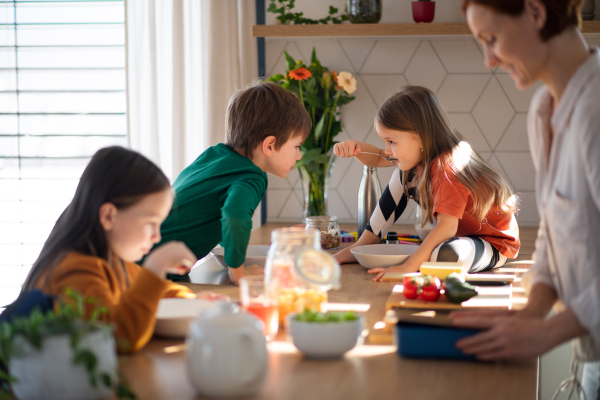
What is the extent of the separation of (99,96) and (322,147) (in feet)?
3.59

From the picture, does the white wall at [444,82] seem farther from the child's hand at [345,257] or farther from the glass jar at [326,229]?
the child's hand at [345,257]

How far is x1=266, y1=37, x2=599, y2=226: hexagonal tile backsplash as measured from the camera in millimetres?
2498

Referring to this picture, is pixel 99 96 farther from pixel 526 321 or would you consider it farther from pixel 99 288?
pixel 526 321

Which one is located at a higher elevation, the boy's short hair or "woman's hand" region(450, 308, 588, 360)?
the boy's short hair

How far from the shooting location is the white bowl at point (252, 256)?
5.02 feet

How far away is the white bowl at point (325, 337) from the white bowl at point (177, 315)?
0.19 meters

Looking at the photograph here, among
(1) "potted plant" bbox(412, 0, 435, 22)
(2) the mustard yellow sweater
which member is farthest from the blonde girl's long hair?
(2) the mustard yellow sweater

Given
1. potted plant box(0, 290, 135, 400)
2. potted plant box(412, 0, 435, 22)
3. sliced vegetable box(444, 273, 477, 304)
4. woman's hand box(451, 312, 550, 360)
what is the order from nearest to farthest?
1. potted plant box(0, 290, 135, 400)
2. woman's hand box(451, 312, 550, 360)
3. sliced vegetable box(444, 273, 477, 304)
4. potted plant box(412, 0, 435, 22)

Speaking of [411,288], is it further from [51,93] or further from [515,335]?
[51,93]

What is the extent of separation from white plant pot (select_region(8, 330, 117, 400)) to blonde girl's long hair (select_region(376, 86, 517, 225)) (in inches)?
46.6

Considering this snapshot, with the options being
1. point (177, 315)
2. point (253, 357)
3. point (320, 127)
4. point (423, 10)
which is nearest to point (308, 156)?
point (320, 127)

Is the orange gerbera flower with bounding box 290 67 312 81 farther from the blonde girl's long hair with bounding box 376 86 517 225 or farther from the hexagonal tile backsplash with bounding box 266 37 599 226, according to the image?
the blonde girl's long hair with bounding box 376 86 517 225

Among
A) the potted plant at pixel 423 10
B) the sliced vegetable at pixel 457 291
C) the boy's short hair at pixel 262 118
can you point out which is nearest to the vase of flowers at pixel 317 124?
the potted plant at pixel 423 10

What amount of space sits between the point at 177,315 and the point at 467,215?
3.31ft
